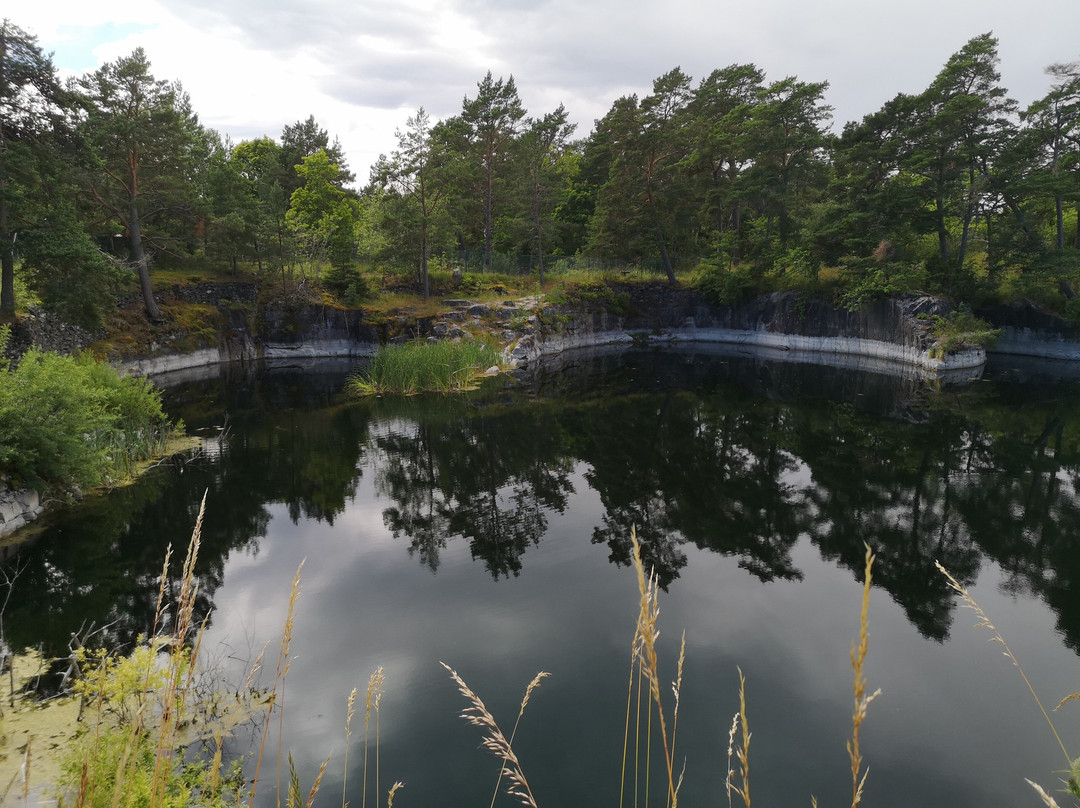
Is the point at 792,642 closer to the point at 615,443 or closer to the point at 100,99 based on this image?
the point at 615,443

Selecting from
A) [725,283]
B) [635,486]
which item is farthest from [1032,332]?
[635,486]

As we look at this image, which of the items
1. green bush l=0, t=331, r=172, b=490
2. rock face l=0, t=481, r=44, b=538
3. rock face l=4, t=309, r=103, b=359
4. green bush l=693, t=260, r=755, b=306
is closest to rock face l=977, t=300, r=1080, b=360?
green bush l=693, t=260, r=755, b=306

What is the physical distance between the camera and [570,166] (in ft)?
189

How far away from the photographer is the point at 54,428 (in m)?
10.2

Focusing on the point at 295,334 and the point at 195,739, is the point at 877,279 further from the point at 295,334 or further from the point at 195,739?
the point at 195,739

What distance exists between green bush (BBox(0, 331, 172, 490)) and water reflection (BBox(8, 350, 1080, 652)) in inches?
31.8

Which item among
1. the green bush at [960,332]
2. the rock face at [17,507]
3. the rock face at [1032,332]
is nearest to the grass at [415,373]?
the rock face at [17,507]

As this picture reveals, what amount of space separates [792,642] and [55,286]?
24.1 m

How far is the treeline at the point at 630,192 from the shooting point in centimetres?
2108

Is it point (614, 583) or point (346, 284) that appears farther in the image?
point (346, 284)

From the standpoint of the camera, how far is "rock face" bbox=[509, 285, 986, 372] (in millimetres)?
30891

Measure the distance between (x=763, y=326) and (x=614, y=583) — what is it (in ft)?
115

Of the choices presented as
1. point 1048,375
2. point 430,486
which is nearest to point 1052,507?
point 430,486

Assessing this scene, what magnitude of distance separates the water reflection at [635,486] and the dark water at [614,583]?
3.0 inches
